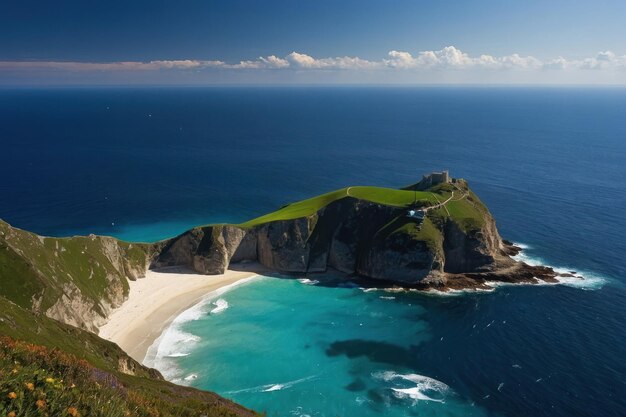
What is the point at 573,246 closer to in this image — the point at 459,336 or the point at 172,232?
the point at 459,336

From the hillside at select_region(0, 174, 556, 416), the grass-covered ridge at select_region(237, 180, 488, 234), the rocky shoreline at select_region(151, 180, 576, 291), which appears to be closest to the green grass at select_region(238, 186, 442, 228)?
the grass-covered ridge at select_region(237, 180, 488, 234)

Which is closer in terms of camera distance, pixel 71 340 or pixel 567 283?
pixel 71 340

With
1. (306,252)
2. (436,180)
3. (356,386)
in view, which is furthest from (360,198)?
(356,386)

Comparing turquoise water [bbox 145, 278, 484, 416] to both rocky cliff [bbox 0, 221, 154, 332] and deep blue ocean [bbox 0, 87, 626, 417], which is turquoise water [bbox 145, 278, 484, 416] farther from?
rocky cliff [bbox 0, 221, 154, 332]

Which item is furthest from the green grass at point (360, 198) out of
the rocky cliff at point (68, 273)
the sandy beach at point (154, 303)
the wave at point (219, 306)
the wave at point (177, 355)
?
the wave at point (177, 355)

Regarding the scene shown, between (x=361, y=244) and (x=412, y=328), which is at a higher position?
(x=361, y=244)

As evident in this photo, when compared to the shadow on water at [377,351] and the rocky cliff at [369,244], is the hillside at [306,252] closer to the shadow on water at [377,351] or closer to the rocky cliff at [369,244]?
the rocky cliff at [369,244]

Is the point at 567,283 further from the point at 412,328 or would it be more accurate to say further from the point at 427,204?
the point at 412,328
